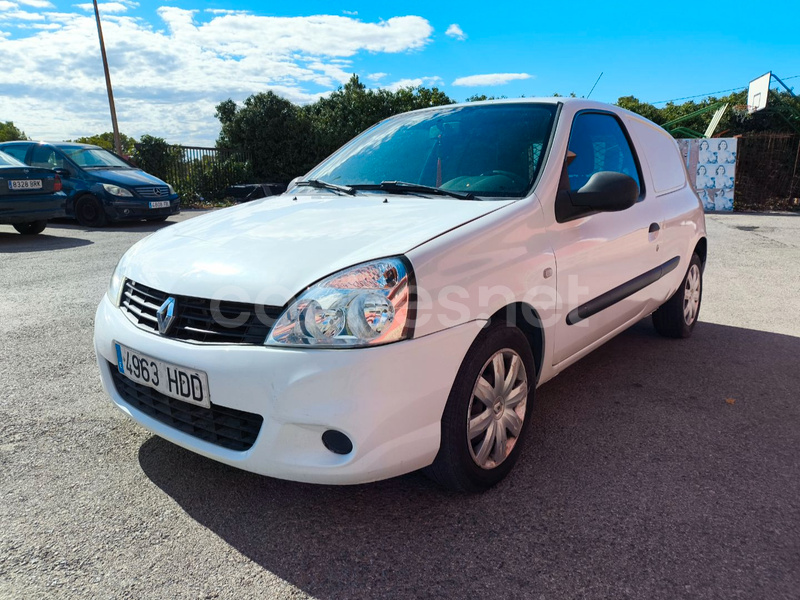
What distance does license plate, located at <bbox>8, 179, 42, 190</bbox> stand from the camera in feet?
29.2

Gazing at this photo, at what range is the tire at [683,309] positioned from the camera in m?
4.31

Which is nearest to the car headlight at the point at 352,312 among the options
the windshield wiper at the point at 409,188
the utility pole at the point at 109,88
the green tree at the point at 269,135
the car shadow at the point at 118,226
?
the windshield wiper at the point at 409,188

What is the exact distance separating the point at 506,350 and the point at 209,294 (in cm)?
110

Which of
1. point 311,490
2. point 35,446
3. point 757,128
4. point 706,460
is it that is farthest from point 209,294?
point 757,128

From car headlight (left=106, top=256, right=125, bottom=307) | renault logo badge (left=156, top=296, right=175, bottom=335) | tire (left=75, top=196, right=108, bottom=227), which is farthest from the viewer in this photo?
tire (left=75, top=196, right=108, bottom=227)

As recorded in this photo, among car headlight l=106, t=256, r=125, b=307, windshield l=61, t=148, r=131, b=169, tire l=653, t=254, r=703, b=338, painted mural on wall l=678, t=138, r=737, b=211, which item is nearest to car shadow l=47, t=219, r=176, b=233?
windshield l=61, t=148, r=131, b=169

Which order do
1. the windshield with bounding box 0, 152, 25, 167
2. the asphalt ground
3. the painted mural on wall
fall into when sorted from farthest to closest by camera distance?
the painted mural on wall
the windshield with bounding box 0, 152, 25, 167
the asphalt ground

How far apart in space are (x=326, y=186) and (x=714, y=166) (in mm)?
16248

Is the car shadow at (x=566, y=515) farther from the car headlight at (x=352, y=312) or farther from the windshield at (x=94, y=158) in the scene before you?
the windshield at (x=94, y=158)

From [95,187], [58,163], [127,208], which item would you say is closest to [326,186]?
[127,208]

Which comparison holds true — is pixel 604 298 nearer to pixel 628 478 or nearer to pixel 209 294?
pixel 628 478

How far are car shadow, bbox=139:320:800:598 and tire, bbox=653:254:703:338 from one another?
3.88 ft

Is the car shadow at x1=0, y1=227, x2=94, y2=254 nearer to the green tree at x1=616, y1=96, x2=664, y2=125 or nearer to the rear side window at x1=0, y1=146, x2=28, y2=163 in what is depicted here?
the rear side window at x1=0, y1=146, x2=28, y2=163

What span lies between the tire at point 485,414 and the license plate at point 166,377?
0.83 meters
